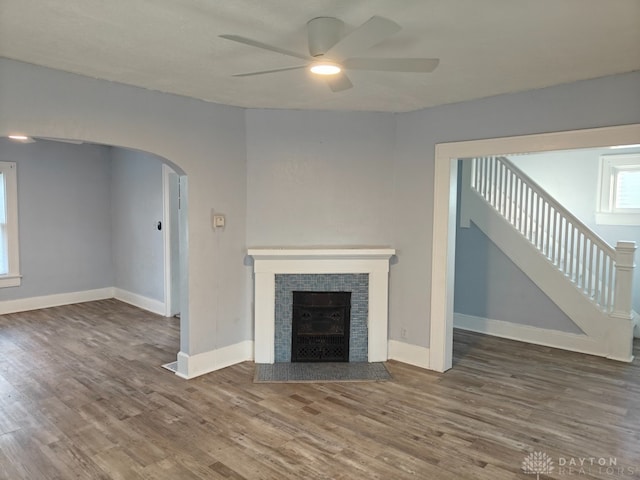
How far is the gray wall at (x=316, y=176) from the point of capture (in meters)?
4.25

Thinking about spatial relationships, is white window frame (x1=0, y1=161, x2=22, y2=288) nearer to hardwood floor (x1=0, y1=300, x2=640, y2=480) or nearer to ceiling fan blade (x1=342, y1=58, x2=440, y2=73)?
hardwood floor (x1=0, y1=300, x2=640, y2=480)

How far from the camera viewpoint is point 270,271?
4.23 metres

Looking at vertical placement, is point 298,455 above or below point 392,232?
below

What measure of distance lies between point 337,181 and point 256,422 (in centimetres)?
229

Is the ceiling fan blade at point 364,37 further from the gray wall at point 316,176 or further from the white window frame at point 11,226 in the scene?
the white window frame at point 11,226

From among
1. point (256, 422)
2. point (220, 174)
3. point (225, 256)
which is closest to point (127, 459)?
point (256, 422)

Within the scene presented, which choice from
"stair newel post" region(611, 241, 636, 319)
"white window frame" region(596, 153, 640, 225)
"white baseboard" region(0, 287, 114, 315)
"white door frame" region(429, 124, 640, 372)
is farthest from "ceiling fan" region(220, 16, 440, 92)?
"white baseboard" region(0, 287, 114, 315)

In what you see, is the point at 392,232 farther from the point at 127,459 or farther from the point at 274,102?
the point at 127,459

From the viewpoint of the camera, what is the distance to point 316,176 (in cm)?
430

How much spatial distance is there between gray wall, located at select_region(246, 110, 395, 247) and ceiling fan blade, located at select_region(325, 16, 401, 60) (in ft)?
6.49

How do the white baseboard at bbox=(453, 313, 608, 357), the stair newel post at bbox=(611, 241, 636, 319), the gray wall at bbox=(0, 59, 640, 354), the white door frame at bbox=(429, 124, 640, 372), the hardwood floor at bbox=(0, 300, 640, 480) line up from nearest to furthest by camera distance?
1. the hardwood floor at bbox=(0, 300, 640, 480)
2. the gray wall at bbox=(0, 59, 640, 354)
3. the white door frame at bbox=(429, 124, 640, 372)
4. the stair newel post at bbox=(611, 241, 636, 319)
5. the white baseboard at bbox=(453, 313, 608, 357)

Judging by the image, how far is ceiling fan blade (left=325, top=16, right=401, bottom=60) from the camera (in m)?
1.85

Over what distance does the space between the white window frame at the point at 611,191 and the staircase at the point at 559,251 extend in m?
0.97

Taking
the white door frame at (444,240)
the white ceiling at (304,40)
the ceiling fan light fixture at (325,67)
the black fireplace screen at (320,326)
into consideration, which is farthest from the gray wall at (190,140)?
the white door frame at (444,240)
